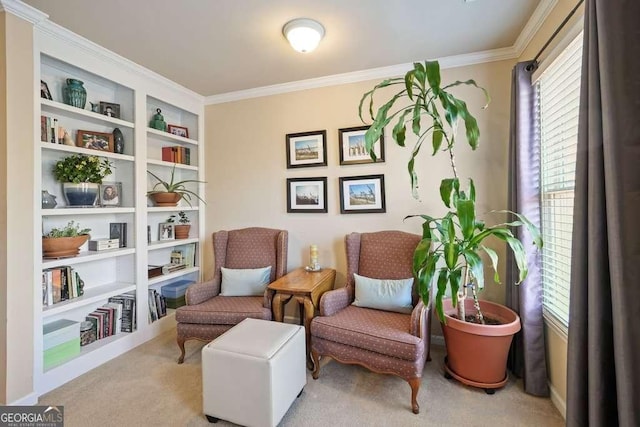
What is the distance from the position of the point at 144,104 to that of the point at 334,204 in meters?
2.03

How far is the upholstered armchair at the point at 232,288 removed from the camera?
7.59ft

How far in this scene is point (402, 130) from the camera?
2.06 m

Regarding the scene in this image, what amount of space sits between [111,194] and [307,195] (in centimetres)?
177

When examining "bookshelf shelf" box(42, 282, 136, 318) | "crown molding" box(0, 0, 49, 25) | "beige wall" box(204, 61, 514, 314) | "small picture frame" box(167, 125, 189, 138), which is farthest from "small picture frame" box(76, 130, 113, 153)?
"bookshelf shelf" box(42, 282, 136, 318)

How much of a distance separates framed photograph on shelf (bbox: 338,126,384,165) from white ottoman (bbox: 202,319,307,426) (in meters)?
1.75

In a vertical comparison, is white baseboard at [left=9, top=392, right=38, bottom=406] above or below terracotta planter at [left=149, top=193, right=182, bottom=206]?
below

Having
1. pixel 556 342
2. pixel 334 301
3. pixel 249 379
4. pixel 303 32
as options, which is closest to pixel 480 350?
pixel 556 342

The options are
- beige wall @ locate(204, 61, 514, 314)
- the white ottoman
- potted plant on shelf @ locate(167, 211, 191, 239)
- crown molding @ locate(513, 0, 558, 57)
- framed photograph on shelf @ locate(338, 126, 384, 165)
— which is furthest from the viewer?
potted plant on shelf @ locate(167, 211, 191, 239)

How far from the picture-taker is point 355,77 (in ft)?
9.31

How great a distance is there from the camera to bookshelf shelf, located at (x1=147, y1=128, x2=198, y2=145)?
287cm

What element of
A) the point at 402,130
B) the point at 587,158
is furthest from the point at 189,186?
the point at 587,158

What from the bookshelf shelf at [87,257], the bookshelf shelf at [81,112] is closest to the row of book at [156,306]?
the bookshelf shelf at [87,257]

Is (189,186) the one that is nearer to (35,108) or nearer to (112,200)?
(112,200)

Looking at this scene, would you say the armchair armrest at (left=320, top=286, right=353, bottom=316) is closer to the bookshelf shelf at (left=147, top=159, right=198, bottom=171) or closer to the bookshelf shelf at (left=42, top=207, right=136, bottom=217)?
the bookshelf shelf at (left=42, top=207, right=136, bottom=217)
